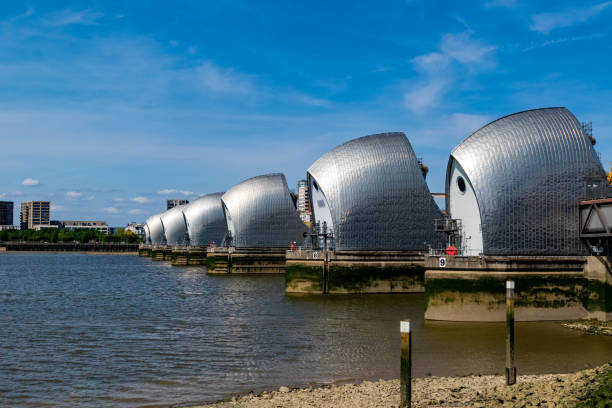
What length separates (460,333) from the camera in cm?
2506

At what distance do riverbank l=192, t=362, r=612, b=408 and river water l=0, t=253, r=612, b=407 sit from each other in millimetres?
1263

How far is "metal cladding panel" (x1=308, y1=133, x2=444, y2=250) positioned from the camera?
4178 centimetres

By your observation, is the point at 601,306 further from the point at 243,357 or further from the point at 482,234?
the point at 243,357

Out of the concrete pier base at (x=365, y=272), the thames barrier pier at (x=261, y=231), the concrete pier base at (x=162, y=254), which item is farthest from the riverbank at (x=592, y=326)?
the concrete pier base at (x=162, y=254)

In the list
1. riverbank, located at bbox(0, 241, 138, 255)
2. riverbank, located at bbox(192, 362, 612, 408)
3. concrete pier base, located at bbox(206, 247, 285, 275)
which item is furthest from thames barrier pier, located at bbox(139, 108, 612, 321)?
riverbank, located at bbox(0, 241, 138, 255)

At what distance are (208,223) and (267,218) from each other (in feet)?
84.5

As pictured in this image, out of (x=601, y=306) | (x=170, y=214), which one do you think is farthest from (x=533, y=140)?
(x=170, y=214)

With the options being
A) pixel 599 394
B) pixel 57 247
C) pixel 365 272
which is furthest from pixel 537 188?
pixel 57 247

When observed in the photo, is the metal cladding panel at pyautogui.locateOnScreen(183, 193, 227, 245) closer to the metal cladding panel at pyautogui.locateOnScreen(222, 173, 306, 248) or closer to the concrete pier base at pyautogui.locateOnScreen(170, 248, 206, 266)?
the concrete pier base at pyautogui.locateOnScreen(170, 248, 206, 266)

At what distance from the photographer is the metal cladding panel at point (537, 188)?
29484 millimetres

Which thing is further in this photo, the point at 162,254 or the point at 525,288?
the point at 162,254

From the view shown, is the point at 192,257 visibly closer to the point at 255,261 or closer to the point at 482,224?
the point at 255,261

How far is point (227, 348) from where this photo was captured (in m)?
22.3

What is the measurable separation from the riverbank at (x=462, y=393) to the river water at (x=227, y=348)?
1.26 metres
